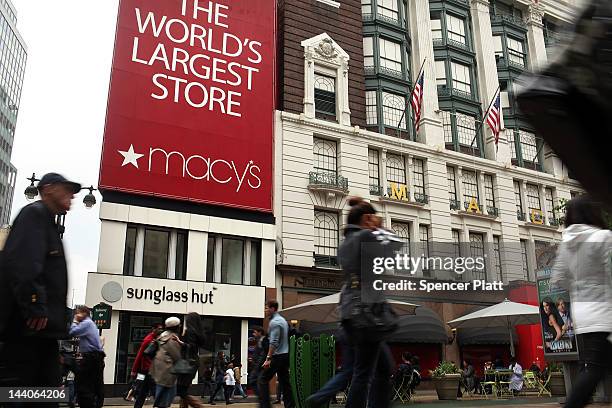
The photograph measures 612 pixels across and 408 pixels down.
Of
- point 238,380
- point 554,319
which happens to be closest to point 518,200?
point 238,380

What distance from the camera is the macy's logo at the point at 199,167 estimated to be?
77.7ft

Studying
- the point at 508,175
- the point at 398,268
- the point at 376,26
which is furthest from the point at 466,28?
the point at 398,268

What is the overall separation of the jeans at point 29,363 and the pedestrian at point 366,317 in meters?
2.32

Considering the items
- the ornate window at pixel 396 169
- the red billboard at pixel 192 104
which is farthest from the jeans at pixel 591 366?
→ the ornate window at pixel 396 169

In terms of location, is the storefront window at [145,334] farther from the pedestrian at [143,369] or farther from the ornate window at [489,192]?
the ornate window at [489,192]

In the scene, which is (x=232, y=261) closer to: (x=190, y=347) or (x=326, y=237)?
(x=326, y=237)

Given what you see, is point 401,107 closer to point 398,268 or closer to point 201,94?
point 201,94

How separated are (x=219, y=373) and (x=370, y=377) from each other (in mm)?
15972

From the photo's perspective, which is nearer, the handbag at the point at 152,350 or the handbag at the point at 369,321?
the handbag at the point at 369,321

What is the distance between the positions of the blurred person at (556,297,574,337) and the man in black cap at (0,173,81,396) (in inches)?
344

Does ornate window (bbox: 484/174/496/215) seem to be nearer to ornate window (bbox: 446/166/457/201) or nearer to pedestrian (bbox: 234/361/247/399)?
ornate window (bbox: 446/166/457/201)

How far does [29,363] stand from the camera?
3695 millimetres

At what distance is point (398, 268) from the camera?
17.3 feet

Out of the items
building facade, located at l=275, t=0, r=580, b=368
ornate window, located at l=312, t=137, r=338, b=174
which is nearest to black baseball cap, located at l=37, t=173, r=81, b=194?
building facade, located at l=275, t=0, r=580, b=368
